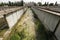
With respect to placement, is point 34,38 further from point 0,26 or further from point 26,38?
point 0,26

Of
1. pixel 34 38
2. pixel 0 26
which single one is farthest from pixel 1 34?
pixel 34 38

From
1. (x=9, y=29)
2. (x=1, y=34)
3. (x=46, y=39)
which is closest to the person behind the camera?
(x=46, y=39)

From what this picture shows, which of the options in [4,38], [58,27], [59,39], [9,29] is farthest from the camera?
[9,29]

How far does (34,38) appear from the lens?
704 centimetres

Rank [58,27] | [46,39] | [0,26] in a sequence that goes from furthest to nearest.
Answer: [0,26] < [46,39] < [58,27]

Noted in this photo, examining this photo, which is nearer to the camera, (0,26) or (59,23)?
(59,23)

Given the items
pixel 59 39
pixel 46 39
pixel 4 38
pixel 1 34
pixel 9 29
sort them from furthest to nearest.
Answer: pixel 9 29 < pixel 1 34 < pixel 4 38 < pixel 46 39 < pixel 59 39

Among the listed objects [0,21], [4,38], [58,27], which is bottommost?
[4,38]

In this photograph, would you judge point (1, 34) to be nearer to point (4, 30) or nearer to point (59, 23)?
point (4, 30)

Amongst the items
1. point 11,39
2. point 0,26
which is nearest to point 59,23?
point 11,39

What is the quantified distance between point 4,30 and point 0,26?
2.40 feet

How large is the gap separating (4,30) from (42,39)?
152 inches

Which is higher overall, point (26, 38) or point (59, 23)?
point (59, 23)

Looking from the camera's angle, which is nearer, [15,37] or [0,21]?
[15,37]
